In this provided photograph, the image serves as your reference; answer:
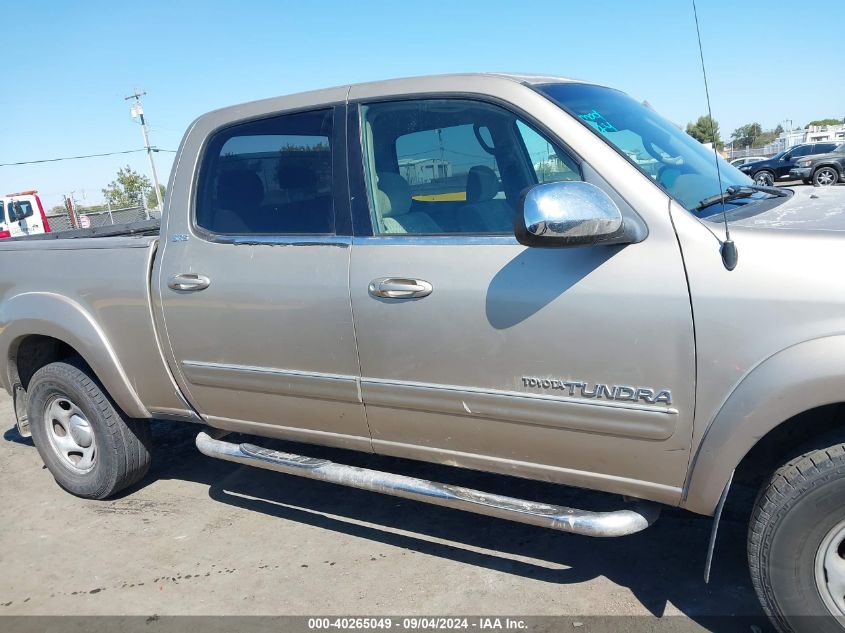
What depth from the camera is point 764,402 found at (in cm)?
205

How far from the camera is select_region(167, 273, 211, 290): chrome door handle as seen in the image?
3098 millimetres

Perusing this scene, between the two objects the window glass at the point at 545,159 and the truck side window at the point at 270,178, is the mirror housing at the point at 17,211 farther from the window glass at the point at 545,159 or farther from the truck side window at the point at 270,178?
the window glass at the point at 545,159

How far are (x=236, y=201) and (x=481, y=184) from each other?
48.3 inches

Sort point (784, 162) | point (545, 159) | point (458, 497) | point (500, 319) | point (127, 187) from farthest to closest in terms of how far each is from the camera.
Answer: point (127, 187) < point (784, 162) < point (458, 497) < point (545, 159) < point (500, 319)

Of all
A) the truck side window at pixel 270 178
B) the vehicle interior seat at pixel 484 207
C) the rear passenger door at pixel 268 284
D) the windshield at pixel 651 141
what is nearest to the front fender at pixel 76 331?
→ the rear passenger door at pixel 268 284

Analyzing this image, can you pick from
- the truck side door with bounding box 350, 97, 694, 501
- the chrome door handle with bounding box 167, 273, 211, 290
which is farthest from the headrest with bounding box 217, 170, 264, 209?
the truck side door with bounding box 350, 97, 694, 501

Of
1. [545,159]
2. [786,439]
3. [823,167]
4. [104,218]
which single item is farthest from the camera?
[104,218]

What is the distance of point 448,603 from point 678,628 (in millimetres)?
876

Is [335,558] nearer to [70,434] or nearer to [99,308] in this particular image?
[99,308]

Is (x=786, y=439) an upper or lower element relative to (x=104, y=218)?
lower

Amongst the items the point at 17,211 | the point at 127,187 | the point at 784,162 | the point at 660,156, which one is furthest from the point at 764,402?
the point at 127,187

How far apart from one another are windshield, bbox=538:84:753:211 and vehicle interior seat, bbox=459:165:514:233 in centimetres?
38

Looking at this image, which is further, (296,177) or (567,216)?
(296,177)

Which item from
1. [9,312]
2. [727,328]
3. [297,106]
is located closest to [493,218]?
[727,328]
